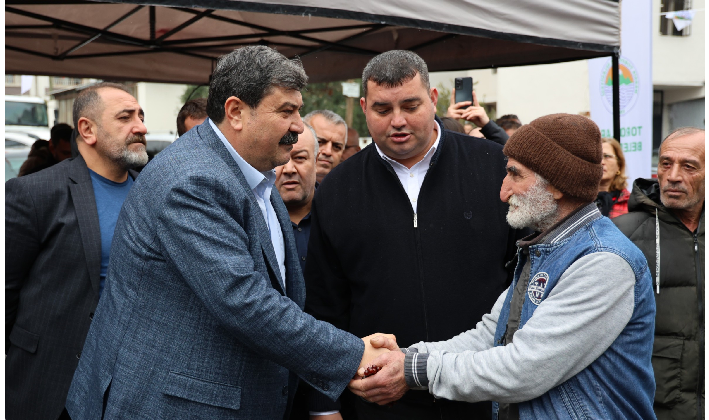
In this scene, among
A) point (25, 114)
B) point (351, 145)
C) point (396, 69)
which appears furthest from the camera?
point (25, 114)

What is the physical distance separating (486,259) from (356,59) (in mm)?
4421

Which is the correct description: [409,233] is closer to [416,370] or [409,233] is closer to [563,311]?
[416,370]

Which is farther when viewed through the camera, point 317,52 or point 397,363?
point 317,52

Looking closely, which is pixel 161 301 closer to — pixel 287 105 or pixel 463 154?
pixel 287 105

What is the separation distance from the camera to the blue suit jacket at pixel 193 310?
224 cm

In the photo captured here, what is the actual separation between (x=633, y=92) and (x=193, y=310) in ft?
21.1

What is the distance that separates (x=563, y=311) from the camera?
2133mm

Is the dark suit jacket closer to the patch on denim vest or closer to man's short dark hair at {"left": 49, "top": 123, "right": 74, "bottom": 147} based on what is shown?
the patch on denim vest

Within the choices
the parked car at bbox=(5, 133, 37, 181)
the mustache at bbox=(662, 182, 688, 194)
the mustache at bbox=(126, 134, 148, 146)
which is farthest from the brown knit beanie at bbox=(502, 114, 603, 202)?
the parked car at bbox=(5, 133, 37, 181)

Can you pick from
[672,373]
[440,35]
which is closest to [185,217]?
[672,373]

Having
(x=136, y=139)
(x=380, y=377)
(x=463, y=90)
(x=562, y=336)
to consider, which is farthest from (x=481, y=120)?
(x=562, y=336)

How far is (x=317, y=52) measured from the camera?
7176mm

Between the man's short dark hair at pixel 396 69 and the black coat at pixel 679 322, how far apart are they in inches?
67.1

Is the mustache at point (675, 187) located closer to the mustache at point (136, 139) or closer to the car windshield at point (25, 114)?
the mustache at point (136, 139)
